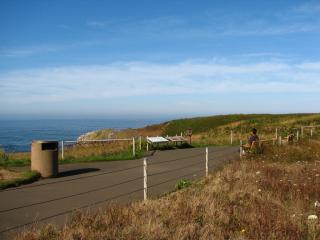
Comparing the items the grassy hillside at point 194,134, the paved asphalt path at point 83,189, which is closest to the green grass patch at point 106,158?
the grassy hillside at point 194,134

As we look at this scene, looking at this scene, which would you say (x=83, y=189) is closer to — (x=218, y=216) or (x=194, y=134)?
(x=218, y=216)

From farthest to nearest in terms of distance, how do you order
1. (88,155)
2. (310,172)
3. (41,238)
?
1. (88,155)
2. (310,172)
3. (41,238)

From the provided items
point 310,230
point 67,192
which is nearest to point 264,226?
point 310,230

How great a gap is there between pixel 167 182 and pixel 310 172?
4176 mm

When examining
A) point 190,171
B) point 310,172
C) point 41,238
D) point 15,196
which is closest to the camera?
point 41,238

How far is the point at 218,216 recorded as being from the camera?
8398mm

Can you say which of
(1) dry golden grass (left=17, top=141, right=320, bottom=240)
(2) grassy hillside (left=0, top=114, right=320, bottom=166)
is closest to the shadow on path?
(2) grassy hillside (left=0, top=114, right=320, bottom=166)

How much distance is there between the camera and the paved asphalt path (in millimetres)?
9359

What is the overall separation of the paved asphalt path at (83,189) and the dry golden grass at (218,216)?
1073 mm

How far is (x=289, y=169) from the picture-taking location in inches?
567

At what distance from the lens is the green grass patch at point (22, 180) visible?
43.3ft

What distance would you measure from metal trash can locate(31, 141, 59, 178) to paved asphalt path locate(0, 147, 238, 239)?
1.23ft

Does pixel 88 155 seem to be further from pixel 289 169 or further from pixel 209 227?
pixel 209 227

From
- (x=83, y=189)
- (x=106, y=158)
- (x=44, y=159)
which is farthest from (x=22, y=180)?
(x=106, y=158)
